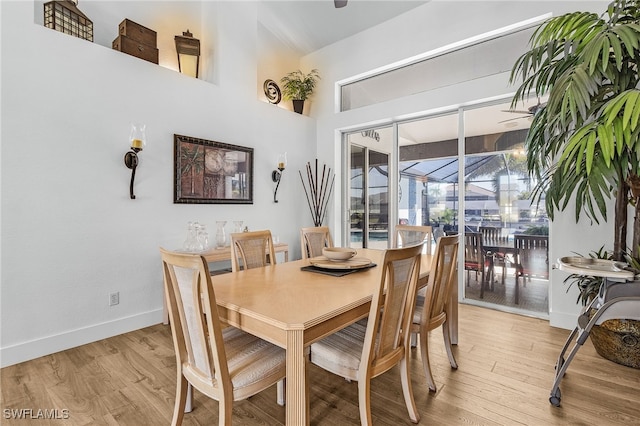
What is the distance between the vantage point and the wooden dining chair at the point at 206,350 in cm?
122


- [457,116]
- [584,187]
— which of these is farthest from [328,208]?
[584,187]

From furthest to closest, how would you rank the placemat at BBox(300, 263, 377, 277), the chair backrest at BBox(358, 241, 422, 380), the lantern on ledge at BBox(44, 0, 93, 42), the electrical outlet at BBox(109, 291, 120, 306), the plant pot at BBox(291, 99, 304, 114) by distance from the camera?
the plant pot at BBox(291, 99, 304, 114) < the electrical outlet at BBox(109, 291, 120, 306) < the lantern on ledge at BBox(44, 0, 93, 42) < the placemat at BBox(300, 263, 377, 277) < the chair backrest at BBox(358, 241, 422, 380)

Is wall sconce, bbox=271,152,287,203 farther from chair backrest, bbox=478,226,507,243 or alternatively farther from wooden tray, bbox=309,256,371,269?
chair backrest, bbox=478,226,507,243

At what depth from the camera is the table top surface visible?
4.12 ft

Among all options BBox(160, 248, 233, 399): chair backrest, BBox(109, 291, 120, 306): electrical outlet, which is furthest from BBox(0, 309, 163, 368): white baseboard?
BBox(160, 248, 233, 399): chair backrest

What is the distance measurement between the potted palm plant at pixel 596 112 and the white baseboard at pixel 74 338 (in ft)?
12.1

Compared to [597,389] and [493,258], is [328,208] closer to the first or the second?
[493,258]

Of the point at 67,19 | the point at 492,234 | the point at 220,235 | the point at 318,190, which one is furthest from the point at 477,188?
the point at 67,19

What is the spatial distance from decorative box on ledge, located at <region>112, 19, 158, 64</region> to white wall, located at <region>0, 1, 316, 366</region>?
0.14m

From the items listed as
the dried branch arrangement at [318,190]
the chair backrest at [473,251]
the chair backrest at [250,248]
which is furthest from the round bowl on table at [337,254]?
the dried branch arrangement at [318,190]

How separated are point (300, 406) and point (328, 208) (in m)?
3.79

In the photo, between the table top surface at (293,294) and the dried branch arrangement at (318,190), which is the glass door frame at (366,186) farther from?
the table top surface at (293,294)

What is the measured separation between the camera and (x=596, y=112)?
1.97 metres

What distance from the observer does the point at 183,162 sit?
129 inches
